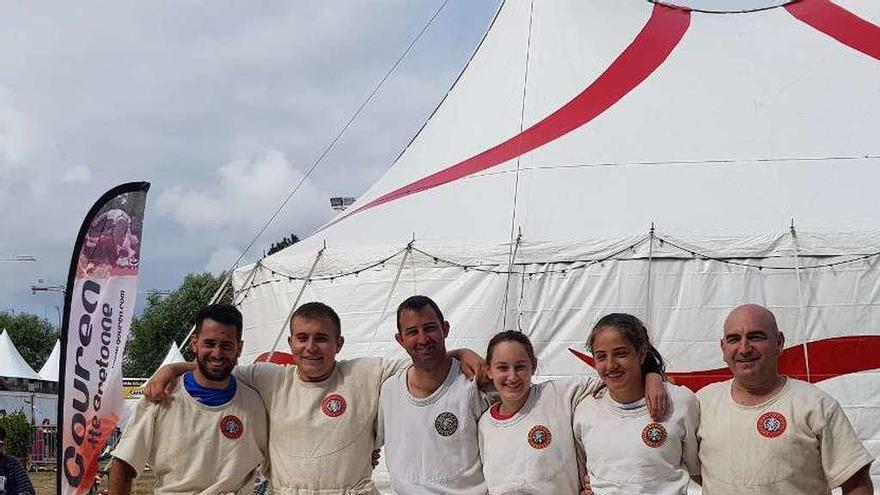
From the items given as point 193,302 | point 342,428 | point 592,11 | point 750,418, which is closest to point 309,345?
point 342,428

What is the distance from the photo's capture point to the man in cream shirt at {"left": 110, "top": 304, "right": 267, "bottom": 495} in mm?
3367

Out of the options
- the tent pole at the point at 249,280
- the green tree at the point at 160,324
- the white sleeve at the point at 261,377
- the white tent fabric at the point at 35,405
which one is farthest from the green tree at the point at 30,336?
the white sleeve at the point at 261,377

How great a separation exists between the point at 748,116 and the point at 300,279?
12.7 ft

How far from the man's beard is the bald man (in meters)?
1.59

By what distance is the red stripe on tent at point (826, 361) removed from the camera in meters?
6.80

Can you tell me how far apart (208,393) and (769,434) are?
183 centimetres

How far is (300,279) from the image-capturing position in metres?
7.97

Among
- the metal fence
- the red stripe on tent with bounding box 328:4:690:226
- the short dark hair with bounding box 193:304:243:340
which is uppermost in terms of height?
the red stripe on tent with bounding box 328:4:690:226

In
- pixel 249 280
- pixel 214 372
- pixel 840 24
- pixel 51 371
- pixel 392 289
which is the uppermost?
pixel 840 24

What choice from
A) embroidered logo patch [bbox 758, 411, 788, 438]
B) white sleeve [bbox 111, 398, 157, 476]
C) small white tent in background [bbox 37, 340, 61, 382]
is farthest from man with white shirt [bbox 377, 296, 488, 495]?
small white tent in background [bbox 37, 340, 61, 382]

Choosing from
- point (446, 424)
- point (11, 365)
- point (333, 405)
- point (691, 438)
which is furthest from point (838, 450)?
point (11, 365)

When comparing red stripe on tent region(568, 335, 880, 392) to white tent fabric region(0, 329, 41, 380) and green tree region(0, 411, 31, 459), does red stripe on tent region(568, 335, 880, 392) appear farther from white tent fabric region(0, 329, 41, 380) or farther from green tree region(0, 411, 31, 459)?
white tent fabric region(0, 329, 41, 380)

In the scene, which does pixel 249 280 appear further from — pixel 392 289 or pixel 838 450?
pixel 838 450

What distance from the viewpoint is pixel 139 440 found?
3.39 metres
